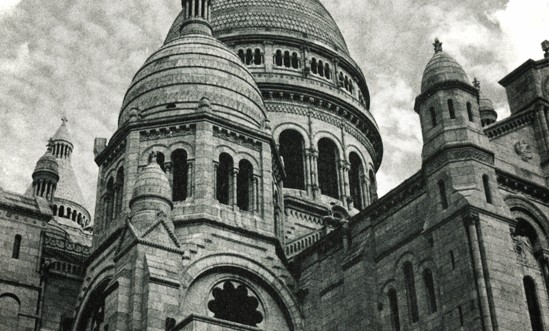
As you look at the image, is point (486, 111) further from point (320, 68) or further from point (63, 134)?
point (63, 134)

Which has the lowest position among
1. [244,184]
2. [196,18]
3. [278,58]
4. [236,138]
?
[244,184]

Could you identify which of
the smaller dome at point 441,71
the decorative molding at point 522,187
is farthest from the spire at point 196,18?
the decorative molding at point 522,187

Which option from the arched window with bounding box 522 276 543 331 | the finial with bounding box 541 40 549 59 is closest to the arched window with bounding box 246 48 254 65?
the finial with bounding box 541 40 549 59

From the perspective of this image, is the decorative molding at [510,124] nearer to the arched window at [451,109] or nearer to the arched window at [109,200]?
the arched window at [451,109]

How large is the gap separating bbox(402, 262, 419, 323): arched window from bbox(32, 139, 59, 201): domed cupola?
2079 cm

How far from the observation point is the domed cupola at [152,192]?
30.8 meters

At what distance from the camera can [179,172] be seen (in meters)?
34.6

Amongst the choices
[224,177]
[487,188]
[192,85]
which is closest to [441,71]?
[487,188]

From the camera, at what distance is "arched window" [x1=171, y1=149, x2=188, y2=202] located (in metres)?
34.3

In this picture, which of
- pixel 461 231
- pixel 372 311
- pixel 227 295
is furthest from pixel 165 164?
pixel 461 231

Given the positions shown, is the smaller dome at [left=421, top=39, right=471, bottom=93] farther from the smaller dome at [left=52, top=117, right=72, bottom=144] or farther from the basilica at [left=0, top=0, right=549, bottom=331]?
the smaller dome at [left=52, top=117, right=72, bottom=144]

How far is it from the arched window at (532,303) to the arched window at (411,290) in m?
3.43

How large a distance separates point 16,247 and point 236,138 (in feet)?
31.2

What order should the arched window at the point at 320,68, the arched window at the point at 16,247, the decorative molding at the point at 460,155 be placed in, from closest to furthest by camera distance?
the decorative molding at the point at 460,155, the arched window at the point at 16,247, the arched window at the point at 320,68
